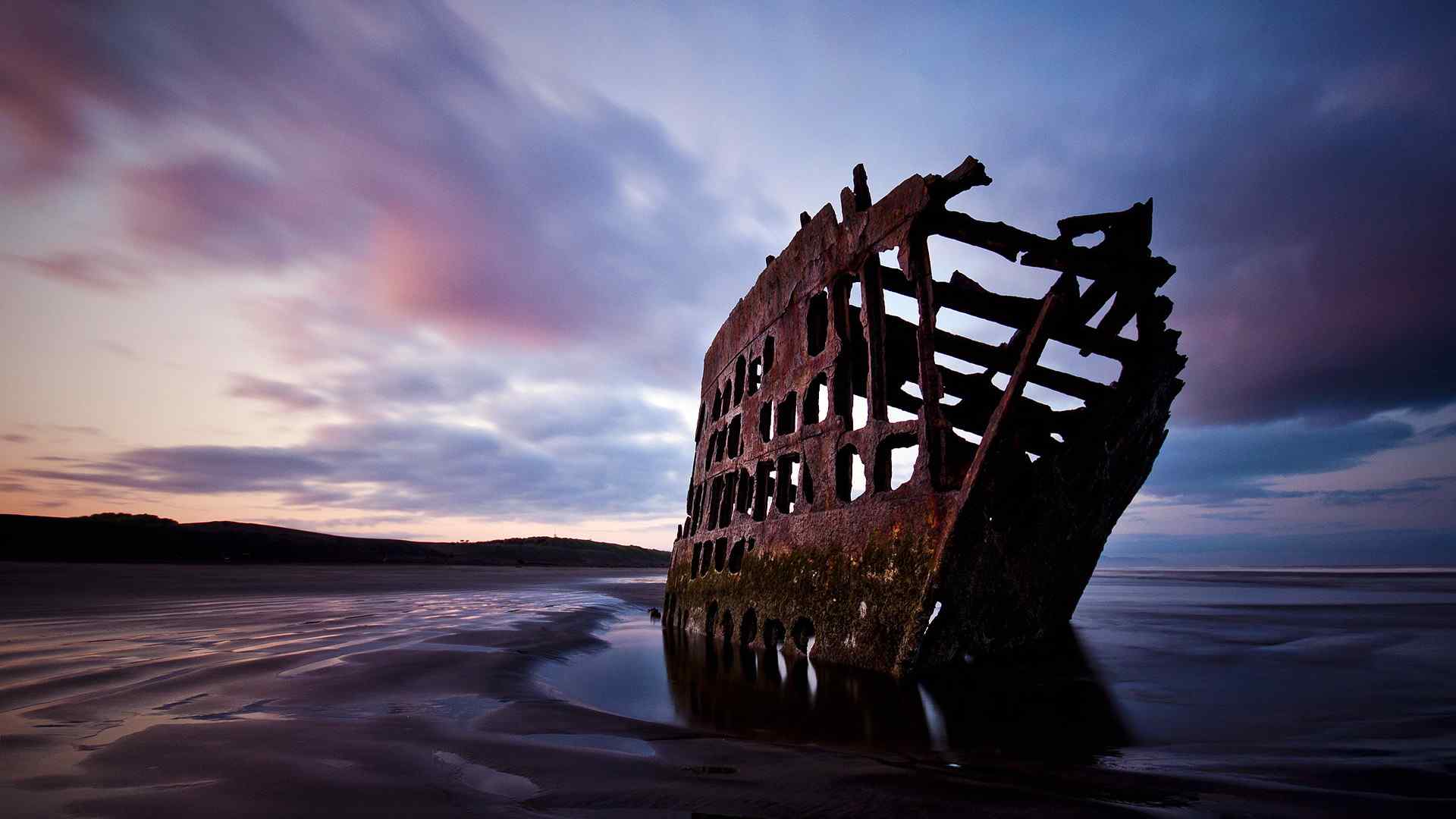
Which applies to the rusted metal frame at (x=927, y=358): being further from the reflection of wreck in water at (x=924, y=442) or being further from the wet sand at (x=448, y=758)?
the wet sand at (x=448, y=758)

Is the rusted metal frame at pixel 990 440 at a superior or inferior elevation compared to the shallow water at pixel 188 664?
superior

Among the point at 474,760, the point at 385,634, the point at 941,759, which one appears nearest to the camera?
the point at 474,760

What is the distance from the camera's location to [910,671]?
426 centimetres

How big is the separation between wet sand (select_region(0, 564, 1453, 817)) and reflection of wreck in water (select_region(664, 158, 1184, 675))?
834 millimetres

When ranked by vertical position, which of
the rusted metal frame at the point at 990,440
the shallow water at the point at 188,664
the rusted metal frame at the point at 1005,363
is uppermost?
the rusted metal frame at the point at 1005,363

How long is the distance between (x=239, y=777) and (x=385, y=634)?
519cm

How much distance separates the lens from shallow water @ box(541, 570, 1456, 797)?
108 inches

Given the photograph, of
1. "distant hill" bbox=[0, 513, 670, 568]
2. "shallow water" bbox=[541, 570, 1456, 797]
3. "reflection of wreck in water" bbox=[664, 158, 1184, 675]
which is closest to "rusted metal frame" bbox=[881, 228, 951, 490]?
"reflection of wreck in water" bbox=[664, 158, 1184, 675]

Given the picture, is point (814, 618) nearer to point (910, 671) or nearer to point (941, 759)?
point (910, 671)

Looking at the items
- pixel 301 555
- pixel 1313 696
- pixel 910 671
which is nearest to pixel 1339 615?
pixel 1313 696

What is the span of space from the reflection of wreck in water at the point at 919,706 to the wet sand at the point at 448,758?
67mm

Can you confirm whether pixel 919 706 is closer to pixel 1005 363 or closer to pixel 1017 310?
pixel 1017 310

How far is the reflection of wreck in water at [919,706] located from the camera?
10.2 feet

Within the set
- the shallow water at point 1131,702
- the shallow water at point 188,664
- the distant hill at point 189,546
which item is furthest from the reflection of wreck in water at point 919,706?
the distant hill at point 189,546
